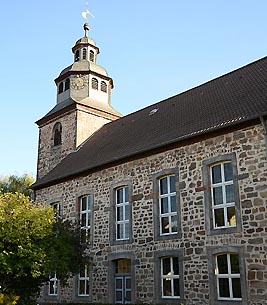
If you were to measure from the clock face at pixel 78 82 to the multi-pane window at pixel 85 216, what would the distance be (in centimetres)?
901

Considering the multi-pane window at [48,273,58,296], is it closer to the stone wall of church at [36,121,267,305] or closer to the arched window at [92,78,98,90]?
the stone wall of church at [36,121,267,305]

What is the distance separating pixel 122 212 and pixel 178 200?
308 cm

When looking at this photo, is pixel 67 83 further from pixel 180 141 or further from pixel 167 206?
pixel 167 206

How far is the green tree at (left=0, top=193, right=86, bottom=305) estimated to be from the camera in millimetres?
12547

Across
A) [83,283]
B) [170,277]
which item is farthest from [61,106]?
[170,277]

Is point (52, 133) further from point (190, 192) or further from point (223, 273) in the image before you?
point (223, 273)

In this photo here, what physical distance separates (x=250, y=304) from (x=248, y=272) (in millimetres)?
822

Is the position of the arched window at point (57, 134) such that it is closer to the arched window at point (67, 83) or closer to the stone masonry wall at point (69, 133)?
the stone masonry wall at point (69, 133)

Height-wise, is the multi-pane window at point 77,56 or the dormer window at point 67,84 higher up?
the multi-pane window at point 77,56

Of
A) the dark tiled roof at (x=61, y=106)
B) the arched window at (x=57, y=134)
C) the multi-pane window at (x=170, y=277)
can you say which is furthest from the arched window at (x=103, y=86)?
the multi-pane window at (x=170, y=277)

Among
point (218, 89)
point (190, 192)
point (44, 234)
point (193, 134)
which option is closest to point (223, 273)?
point (190, 192)

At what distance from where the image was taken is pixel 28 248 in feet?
41.9

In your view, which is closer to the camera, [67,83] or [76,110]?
[76,110]

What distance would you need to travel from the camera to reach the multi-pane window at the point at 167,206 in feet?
44.6
